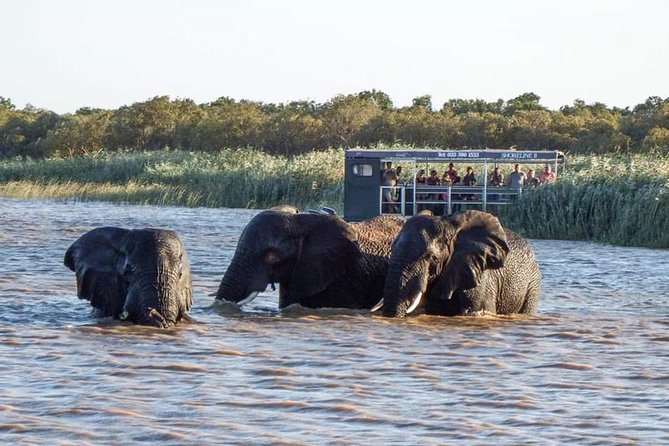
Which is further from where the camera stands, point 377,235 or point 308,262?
point 377,235

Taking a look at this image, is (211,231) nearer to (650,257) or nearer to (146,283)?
(650,257)

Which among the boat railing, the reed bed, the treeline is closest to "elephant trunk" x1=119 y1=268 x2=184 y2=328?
the reed bed

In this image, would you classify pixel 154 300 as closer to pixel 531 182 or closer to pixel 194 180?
pixel 531 182

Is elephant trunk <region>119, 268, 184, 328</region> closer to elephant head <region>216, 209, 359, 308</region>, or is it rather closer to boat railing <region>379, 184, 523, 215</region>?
Answer: elephant head <region>216, 209, 359, 308</region>

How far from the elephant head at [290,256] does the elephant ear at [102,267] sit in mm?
1560

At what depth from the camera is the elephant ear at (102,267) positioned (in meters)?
12.6

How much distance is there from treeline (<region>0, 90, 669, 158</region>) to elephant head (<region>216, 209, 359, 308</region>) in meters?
40.3

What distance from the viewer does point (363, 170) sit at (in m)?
35.7

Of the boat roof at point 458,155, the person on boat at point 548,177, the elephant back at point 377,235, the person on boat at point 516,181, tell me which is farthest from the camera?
the boat roof at point 458,155

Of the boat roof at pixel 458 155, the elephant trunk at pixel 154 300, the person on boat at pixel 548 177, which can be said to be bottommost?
the elephant trunk at pixel 154 300

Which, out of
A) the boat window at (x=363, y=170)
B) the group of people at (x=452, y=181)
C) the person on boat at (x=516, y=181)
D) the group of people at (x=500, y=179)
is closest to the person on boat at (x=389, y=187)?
the group of people at (x=452, y=181)

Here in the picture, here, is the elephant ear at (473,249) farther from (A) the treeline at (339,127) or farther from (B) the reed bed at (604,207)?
(A) the treeline at (339,127)

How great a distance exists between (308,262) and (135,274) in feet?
7.65

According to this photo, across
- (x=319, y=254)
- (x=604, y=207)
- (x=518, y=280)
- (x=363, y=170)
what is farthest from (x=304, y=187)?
(x=319, y=254)
